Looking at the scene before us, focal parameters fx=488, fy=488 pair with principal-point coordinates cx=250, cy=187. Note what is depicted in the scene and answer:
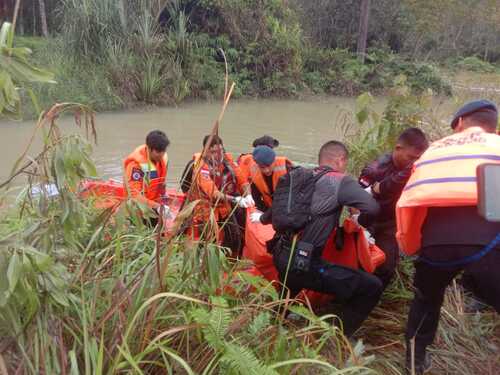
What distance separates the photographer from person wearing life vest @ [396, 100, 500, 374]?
189cm

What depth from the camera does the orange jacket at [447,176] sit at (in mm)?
1863

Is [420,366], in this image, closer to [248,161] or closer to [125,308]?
[125,308]

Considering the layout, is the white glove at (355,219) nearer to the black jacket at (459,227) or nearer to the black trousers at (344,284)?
the black trousers at (344,284)

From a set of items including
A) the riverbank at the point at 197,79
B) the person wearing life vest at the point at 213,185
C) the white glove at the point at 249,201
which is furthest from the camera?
the riverbank at the point at 197,79

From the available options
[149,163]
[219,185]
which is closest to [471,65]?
[149,163]

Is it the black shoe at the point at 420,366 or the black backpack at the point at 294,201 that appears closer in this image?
the black shoe at the point at 420,366

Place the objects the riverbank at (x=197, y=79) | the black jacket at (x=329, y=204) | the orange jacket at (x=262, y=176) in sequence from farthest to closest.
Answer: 1. the riverbank at (x=197, y=79)
2. the orange jacket at (x=262, y=176)
3. the black jacket at (x=329, y=204)

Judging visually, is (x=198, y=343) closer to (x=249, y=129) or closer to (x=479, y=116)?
(x=479, y=116)

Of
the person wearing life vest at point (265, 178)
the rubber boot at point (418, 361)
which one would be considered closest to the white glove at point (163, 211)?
the rubber boot at point (418, 361)

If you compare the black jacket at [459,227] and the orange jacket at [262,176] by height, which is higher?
the black jacket at [459,227]

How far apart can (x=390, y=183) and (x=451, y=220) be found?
85cm

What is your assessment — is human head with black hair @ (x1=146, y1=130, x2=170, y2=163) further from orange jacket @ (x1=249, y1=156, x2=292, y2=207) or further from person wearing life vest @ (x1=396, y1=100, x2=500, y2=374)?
person wearing life vest @ (x1=396, y1=100, x2=500, y2=374)

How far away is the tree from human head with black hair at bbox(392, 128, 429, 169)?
61.3 ft

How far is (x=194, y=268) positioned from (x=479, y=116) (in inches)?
57.8
